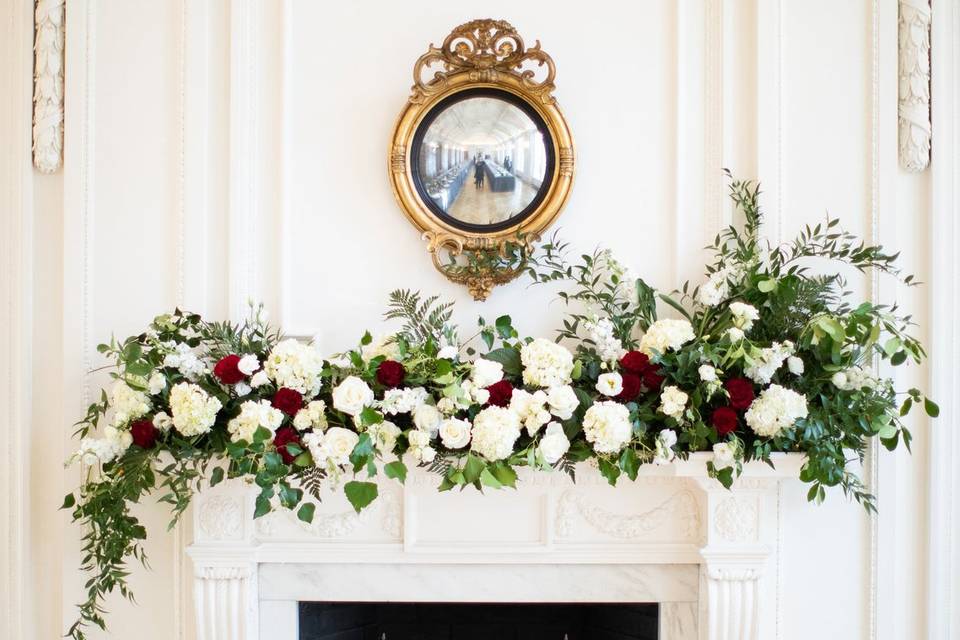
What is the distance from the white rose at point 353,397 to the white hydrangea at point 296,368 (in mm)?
106

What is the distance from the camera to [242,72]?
7.44 feet

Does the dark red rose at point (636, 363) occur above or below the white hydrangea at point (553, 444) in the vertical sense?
above

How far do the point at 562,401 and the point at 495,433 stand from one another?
196 millimetres

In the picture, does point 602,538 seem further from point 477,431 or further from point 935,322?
point 935,322

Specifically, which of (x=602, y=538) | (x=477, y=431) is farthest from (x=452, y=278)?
(x=602, y=538)

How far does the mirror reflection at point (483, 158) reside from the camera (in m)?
2.25

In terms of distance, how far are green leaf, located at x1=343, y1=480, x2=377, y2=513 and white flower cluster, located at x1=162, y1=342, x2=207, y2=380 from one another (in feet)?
1.82

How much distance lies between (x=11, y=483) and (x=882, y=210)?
9.24 feet

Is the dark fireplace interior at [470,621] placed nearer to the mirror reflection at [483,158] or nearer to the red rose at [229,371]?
the red rose at [229,371]

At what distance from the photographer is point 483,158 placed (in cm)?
225

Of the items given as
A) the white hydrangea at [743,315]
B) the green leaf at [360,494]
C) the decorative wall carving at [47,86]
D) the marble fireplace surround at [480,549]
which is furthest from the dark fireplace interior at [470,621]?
the decorative wall carving at [47,86]

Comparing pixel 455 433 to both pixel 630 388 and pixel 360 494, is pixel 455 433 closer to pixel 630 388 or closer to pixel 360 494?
pixel 360 494

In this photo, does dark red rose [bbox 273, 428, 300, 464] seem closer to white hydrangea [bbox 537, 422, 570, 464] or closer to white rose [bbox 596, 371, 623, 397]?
white hydrangea [bbox 537, 422, 570, 464]

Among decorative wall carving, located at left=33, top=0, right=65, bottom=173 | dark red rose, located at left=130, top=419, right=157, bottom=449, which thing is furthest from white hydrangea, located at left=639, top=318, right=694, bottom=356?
decorative wall carving, located at left=33, top=0, right=65, bottom=173
